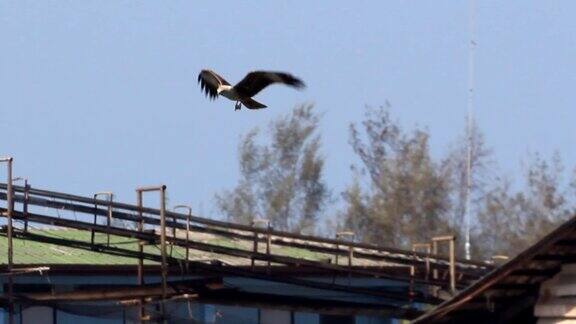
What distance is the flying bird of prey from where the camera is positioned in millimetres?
20891

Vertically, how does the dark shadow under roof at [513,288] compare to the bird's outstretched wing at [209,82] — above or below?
below

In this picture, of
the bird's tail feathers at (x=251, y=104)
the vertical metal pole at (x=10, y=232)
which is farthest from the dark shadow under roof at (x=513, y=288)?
the vertical metal pole at (x=10, y=232)

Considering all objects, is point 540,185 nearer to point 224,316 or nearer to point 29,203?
point 224,316

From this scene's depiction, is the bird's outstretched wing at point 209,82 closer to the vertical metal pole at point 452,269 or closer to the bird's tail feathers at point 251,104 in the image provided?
the bird's tail feathers at point 251,104

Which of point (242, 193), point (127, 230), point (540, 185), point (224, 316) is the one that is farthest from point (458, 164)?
point (127, 230)

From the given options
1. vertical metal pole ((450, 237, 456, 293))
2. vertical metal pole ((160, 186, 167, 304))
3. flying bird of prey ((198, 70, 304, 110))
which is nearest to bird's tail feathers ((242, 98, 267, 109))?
flying bird of prey ((198, 70, 304, 110))

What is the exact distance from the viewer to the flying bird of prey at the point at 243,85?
68.5 ft

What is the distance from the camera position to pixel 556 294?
21172mm

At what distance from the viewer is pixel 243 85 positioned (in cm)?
2122

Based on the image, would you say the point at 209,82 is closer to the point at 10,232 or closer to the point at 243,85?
the point at 243,85

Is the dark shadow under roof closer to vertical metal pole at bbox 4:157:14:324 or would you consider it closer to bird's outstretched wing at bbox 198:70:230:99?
bird's outstretched wing at bbox 198:70:230:99

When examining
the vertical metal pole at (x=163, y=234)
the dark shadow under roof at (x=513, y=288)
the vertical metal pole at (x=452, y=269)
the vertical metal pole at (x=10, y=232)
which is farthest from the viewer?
the vertical metal pole at (x=452, y=269)

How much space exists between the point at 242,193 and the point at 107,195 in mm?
34200

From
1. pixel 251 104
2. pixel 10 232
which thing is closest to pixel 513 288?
pixel 251 104
